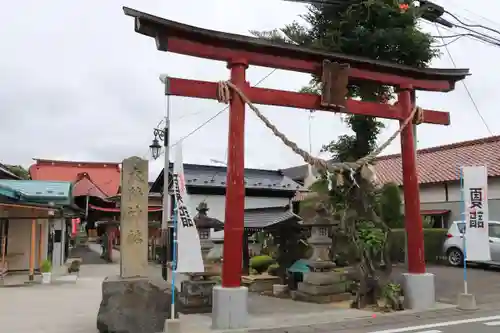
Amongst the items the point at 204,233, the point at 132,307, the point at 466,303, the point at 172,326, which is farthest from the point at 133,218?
the point at 466,303

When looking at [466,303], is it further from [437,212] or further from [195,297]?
[437,212]

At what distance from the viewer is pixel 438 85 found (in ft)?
40.4

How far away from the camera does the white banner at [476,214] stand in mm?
11320

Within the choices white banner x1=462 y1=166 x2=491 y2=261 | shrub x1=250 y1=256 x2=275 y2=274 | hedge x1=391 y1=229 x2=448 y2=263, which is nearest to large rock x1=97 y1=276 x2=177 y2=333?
white banner x1=462 y1=166 x2=491 y2=261

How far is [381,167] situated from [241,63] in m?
22.2

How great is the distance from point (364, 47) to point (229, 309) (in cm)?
882

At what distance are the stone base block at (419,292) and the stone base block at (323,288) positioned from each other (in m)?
2.29

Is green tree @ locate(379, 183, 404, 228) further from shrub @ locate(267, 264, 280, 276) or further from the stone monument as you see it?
the stone monument

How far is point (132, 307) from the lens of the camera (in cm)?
842

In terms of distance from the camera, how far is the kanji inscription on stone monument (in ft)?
29.0

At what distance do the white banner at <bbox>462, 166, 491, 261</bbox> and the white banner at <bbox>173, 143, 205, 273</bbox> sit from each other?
698 centimetres

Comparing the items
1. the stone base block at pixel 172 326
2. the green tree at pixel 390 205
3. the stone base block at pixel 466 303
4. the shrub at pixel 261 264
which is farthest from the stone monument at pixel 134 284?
the green tree at pixel 390 205

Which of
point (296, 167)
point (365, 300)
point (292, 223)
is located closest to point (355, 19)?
point (292, 223)

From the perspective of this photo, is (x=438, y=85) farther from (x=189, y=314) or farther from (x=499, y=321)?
(x=189, y=314)
